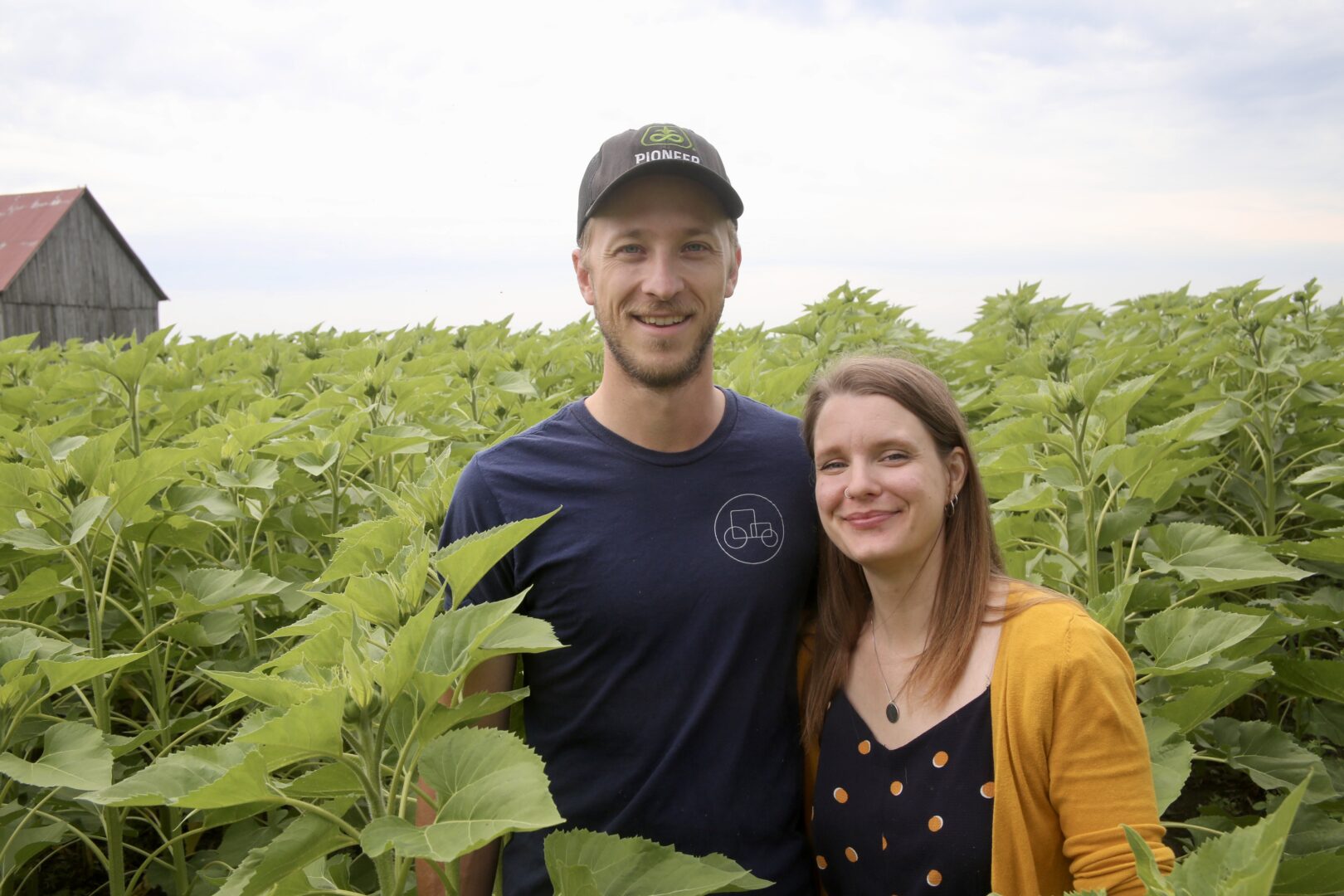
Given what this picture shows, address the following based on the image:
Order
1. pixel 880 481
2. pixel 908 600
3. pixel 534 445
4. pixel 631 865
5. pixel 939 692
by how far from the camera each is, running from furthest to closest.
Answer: pixel 534 445
pixel 908 600
pixel 880 481
pixel 939 692
pixel 631 865

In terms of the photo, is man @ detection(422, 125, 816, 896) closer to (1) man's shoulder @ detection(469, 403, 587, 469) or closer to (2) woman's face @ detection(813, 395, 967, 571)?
(1) man's shoulder @ detection(469, 403, 587, 469)

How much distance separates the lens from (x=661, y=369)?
2674 mm

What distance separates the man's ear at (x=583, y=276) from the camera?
2898mm

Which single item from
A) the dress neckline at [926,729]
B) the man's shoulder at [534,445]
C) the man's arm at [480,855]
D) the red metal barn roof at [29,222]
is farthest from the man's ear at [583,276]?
the red metal barn roof at [29,222]

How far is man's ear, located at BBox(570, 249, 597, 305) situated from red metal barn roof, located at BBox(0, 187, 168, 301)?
1247 inches

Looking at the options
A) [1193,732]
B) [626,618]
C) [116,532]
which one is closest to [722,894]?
[626,618]

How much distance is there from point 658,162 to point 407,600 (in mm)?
1306

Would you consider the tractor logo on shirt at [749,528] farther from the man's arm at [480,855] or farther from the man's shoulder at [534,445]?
the man's arm at [480,855]

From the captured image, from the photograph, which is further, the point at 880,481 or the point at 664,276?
the point at 664,276

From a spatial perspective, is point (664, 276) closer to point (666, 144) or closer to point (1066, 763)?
point (666, 144)

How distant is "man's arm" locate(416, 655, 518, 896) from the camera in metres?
2.45

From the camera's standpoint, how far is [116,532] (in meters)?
3.13

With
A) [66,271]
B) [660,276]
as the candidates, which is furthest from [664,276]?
[66,271]

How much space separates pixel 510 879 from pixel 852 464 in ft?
4.16
